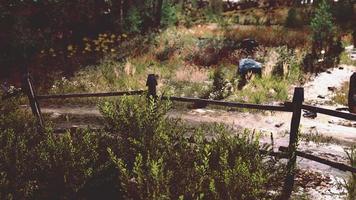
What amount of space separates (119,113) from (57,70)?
984 cm

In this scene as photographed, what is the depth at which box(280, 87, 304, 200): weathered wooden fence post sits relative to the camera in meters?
4.81

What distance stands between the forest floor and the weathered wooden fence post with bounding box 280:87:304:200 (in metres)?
0.38

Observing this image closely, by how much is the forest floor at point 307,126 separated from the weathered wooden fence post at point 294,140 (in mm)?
377

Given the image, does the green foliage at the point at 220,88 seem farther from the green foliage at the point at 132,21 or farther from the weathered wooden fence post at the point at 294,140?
the green foliage at the point at 132,21

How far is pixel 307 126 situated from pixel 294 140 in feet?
14.6

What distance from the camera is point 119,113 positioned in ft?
17.7

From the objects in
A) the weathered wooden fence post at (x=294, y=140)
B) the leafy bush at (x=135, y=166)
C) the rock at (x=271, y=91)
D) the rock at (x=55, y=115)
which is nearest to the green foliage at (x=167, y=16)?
the rock at (x=271, y=91)

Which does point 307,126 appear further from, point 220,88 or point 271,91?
point 220,88

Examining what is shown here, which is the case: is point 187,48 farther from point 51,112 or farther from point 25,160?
point 25,160

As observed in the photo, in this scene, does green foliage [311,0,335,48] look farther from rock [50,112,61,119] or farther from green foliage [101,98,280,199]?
green foliage [101,98,280,199]

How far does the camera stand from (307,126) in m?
9.18

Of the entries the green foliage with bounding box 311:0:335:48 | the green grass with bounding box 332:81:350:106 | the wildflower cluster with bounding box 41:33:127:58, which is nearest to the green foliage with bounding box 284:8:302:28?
the green foliage with bounding box 311:0:335:48

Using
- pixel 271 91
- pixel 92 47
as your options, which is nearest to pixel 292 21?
pixel 92 47

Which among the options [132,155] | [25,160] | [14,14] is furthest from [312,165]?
[14,14]
